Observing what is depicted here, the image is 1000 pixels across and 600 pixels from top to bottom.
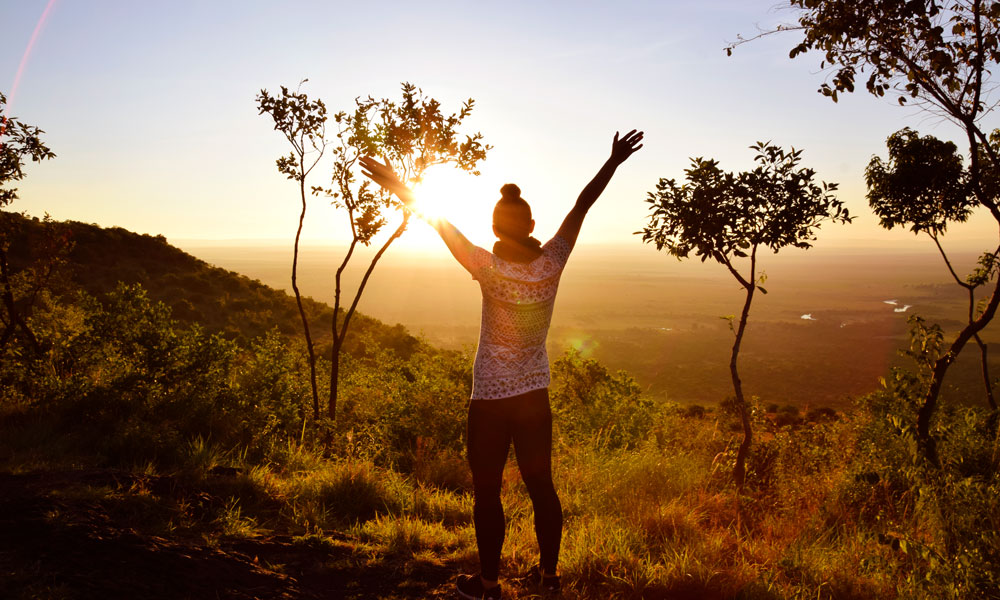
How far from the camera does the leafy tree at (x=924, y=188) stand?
8688 mm

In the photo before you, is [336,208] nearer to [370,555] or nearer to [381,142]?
[381,142]

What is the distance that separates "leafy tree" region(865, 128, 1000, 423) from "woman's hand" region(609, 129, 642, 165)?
26.3 feet

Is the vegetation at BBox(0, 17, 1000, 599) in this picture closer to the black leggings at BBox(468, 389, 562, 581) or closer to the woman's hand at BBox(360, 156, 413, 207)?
the black leggings at BBox(468, 389, 562, 581)

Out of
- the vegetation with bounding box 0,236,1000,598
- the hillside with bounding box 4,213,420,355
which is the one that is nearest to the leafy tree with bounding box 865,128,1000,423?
the vegetation with bounding box 0,236,1000,598

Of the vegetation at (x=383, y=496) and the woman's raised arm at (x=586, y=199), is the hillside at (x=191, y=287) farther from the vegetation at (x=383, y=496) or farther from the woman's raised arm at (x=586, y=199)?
the woman's raised arm at (x=586, y=199)

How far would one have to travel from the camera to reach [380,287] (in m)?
170

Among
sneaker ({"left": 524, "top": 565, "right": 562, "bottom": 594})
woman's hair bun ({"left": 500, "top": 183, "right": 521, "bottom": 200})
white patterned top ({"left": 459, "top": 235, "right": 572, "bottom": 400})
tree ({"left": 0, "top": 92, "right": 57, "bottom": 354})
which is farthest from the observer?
tree ({"left": 0, "top": 92, "right": 57, "bottom": 354})

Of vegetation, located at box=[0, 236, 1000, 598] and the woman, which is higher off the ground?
the woman

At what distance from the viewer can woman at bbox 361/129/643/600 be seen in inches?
117

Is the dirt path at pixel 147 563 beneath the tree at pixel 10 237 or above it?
beneath

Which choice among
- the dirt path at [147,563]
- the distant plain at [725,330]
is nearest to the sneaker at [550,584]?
the dirt path at [147,563]

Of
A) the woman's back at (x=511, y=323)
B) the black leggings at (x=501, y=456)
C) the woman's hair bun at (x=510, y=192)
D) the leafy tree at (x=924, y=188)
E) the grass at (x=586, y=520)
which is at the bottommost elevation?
the grass at (x=586, y=520)

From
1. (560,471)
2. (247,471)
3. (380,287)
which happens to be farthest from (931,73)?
(380,287)

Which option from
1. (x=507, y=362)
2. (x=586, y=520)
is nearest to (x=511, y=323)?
(x=507, y=362)
